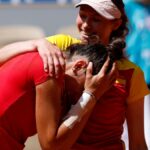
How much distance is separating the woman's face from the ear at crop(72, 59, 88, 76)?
39 cm

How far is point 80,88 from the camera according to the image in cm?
228

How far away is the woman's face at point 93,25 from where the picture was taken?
263cm

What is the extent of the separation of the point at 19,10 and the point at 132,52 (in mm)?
1372

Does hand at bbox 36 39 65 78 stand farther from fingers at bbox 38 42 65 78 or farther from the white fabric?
the white fabric

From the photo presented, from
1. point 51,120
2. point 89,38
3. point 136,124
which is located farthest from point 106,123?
point 51,120

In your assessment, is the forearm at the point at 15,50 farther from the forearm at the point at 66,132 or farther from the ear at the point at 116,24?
the ear at the point at 116,24

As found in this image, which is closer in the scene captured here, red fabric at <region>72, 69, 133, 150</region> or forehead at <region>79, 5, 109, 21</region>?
red fabric at <region>72, 69, 133, 150</region>

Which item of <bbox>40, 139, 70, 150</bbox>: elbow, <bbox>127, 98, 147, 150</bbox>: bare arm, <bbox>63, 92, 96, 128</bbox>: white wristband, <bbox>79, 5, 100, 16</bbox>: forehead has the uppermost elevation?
<bbox>79, 5, 100, 16</bbox>: forehead

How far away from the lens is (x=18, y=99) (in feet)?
7.19

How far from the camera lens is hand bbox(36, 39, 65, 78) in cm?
217

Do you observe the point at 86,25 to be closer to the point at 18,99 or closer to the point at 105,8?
the point at 105,8

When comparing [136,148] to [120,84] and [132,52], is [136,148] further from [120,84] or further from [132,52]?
[132,52]

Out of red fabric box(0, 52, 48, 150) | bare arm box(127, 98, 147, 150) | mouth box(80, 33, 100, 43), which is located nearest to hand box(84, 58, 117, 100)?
red fabric box(0, 52, 48, 150)

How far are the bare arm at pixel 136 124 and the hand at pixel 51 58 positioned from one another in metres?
0.50
